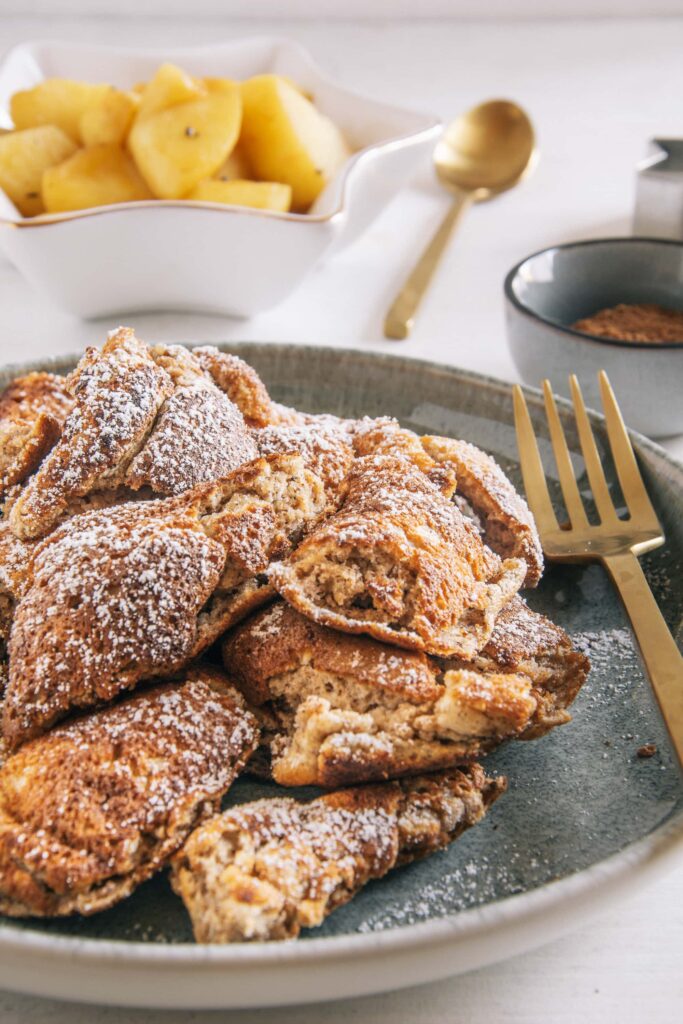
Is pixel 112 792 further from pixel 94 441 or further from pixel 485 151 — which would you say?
pixel 485 151

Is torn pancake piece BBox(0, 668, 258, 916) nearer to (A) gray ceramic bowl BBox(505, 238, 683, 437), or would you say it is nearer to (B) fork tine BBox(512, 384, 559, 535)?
(B) fork tine BBox(512, 384, 559, 535)

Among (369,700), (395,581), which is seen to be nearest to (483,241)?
(395,581)

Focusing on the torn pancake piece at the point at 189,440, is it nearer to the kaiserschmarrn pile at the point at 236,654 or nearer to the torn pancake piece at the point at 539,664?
the kaiserschmarrn pile at the point at 236,654

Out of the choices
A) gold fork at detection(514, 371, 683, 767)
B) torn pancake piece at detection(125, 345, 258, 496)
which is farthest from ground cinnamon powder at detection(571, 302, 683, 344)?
torn pancake piece at detection(125, 345, 258, 496)

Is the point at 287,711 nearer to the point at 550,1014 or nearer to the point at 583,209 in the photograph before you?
the point at 550,1014

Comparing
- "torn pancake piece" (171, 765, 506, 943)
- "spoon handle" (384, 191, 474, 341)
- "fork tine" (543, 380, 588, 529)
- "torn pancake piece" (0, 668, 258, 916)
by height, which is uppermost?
"torn pancake piece" (0, 668, 258, 916)

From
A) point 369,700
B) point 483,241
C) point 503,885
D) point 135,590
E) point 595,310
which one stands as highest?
point 135,590

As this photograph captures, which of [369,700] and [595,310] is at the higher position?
[369,700]
